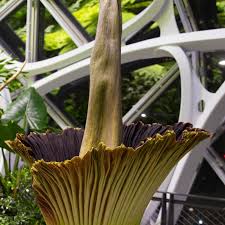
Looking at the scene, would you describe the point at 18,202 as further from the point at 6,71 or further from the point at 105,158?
the point at 105,158

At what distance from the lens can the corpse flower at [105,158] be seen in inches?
49.5

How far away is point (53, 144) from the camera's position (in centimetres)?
151

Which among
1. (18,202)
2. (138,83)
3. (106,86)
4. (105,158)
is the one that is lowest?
(18,202)

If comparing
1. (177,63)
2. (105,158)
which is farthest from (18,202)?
(105,158)

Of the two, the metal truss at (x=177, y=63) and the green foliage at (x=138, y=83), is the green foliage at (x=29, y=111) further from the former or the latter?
the green foliage at (x=138, y=83)

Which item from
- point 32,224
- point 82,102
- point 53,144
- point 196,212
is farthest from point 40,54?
point 53,144

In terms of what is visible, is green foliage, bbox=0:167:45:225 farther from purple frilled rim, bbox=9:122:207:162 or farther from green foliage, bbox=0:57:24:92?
purple frilled rim, bbox=9:122:207:162

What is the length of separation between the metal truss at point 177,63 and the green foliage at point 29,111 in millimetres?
2082

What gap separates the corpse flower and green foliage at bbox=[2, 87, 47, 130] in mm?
3624

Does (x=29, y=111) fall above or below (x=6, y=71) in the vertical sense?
below

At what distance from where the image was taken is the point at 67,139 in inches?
62.1

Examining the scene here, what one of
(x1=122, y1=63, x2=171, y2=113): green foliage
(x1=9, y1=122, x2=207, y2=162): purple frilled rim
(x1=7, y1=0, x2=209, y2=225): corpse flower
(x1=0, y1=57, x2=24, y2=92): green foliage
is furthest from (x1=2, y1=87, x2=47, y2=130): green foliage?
(x1=7, y1=0, x2=209, y2=225): corpse flower

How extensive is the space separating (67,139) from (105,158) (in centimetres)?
37

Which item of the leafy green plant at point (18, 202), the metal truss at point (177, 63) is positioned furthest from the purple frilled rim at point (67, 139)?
the metal truss at point (177, 63)
